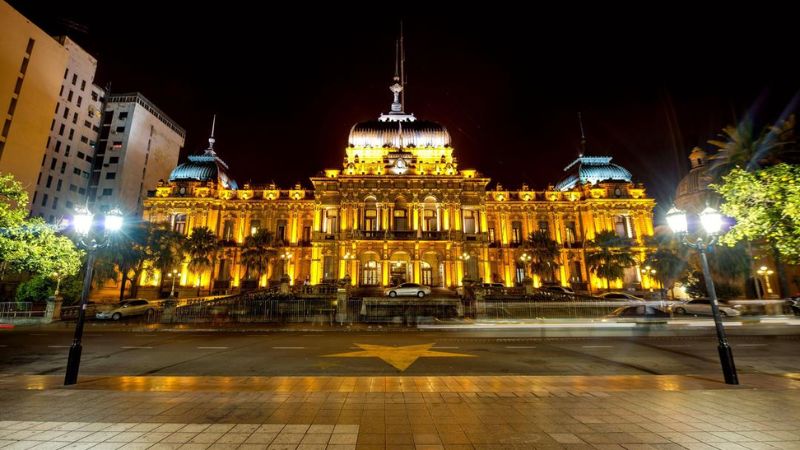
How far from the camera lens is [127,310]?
3002cm

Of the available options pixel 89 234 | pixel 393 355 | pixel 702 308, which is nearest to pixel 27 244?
pixel 89 234

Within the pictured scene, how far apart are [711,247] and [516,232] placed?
46.7 meters

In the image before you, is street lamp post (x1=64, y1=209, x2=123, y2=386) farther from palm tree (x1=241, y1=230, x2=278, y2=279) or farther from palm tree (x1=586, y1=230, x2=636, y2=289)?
palm tree (x1=586, y1=230, x2=636, y2=289)

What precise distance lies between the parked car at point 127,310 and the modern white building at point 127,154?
43938 millimetres

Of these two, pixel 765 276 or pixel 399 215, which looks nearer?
pixel 765 276

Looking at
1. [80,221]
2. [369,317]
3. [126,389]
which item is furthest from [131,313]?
[126,389]

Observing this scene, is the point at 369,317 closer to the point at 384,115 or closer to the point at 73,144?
the point at 384,115

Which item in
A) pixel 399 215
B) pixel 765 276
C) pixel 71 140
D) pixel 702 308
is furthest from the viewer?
pixel 71 140

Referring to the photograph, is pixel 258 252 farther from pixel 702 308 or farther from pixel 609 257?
pixel 702 308

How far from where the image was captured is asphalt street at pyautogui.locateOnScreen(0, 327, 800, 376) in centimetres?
1109

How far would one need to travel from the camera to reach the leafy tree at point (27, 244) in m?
13.5

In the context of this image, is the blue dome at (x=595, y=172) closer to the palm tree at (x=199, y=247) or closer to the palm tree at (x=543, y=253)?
the palm tree at (x=543, y=253)

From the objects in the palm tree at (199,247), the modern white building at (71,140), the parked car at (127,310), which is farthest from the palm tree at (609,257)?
the modern white building at (71,140)

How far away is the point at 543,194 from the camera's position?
57.8 meters
